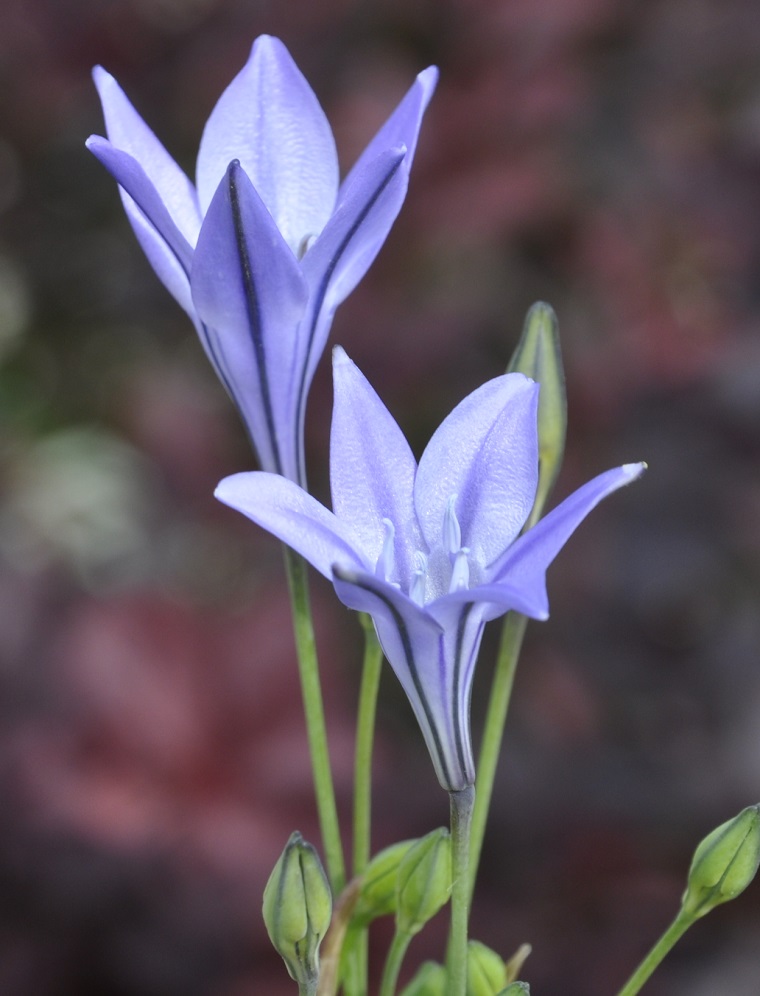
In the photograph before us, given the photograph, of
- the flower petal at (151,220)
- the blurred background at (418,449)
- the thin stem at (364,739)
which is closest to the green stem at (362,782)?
the thin stem at (364,739)

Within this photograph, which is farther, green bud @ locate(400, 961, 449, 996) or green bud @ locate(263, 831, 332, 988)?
green bud @ locate(400, 961, 449, 996)

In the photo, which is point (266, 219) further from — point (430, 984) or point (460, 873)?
point (430, 984)

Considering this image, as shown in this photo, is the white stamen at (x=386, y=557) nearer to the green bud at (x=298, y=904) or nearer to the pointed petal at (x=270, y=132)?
the green bud at (x=298, y=904)

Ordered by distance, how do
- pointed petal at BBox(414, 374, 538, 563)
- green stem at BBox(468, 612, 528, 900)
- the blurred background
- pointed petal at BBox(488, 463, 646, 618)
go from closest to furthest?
pointed petal at BBox(488, 463, 646, 618), pointed petal at BBox(414, 374, 538, 563), green stem at BBox(468, 612, 528, 900), the blurred background

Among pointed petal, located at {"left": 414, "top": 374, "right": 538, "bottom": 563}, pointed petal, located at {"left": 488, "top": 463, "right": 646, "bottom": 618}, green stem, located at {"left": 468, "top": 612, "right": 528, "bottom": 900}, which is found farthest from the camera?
green stem, located at {"left": 468, "top": 612, "right": 528, "bottom": 900}

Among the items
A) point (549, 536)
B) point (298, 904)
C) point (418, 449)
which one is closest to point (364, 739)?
point (298, 904)

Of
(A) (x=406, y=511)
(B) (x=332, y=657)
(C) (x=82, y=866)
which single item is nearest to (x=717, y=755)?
(B) (x=332, y=657)

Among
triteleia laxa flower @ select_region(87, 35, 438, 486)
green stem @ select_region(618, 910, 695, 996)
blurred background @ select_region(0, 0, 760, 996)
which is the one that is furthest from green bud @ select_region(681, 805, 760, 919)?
blurred background @ select_region(0, 0, 760, 996)

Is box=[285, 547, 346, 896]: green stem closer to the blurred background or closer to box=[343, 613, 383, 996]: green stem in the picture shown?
box=[343, 613, 383, 996]: green stem
